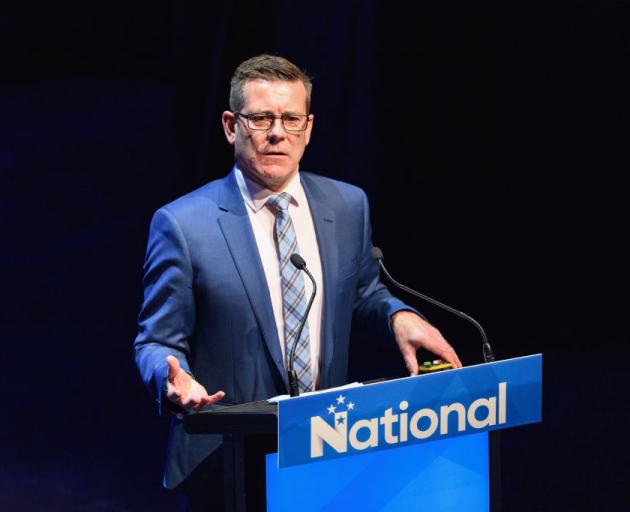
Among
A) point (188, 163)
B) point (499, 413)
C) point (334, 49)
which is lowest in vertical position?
point (499, 413)

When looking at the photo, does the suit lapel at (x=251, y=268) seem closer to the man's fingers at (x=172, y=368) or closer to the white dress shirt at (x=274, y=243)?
the white dress shirt at (x=274, y=243)

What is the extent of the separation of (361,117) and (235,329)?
284cm

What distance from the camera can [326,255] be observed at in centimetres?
245

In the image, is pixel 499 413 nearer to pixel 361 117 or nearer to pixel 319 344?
pixel 319 344

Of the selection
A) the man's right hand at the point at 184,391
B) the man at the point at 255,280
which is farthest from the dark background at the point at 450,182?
the man's right hand at the point at 184,391

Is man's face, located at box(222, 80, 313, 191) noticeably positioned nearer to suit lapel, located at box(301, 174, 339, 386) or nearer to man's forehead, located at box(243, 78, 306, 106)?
man's forehead, located at box(243, 78, 306, 106)

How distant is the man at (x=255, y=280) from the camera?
7.61 feet

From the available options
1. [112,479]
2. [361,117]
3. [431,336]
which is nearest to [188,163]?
[361,117]

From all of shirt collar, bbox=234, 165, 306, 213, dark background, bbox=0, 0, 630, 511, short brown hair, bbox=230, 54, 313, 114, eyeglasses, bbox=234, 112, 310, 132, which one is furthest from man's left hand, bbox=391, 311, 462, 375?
dark background, bbox=0, 0, 630, 511

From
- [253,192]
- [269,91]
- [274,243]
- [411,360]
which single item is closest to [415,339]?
[411,360]

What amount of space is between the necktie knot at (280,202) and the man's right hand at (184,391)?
542mm

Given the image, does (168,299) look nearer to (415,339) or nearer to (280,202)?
(280,202)

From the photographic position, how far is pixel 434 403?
1.99 metres

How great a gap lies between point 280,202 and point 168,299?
35cm
